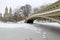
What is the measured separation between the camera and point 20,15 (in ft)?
67.8

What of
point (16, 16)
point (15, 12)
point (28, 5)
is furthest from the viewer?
point (28, 5)

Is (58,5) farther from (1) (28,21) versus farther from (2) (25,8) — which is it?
(2) (25,8)

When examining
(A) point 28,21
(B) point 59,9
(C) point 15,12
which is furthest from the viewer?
(C) point 15,12

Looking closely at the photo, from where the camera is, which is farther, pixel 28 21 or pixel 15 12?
pixel 15 12

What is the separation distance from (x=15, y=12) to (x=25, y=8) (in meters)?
1.57

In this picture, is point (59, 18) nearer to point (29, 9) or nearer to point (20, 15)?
point (20, 15)

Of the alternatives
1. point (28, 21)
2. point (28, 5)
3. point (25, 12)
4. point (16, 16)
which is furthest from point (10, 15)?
point (28, 21)

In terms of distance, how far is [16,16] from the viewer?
806 inches

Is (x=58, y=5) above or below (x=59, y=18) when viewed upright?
above

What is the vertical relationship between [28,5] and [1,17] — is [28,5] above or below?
above

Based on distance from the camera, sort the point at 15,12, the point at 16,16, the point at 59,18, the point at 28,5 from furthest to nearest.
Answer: the point at 28,5
the point at 15,12
the point at 16,16
the point at 59,18

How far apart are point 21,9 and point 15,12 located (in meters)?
1.12

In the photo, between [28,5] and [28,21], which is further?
[28,5]

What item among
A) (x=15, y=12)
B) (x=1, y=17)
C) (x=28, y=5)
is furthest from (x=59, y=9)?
(x=28, y=5)
